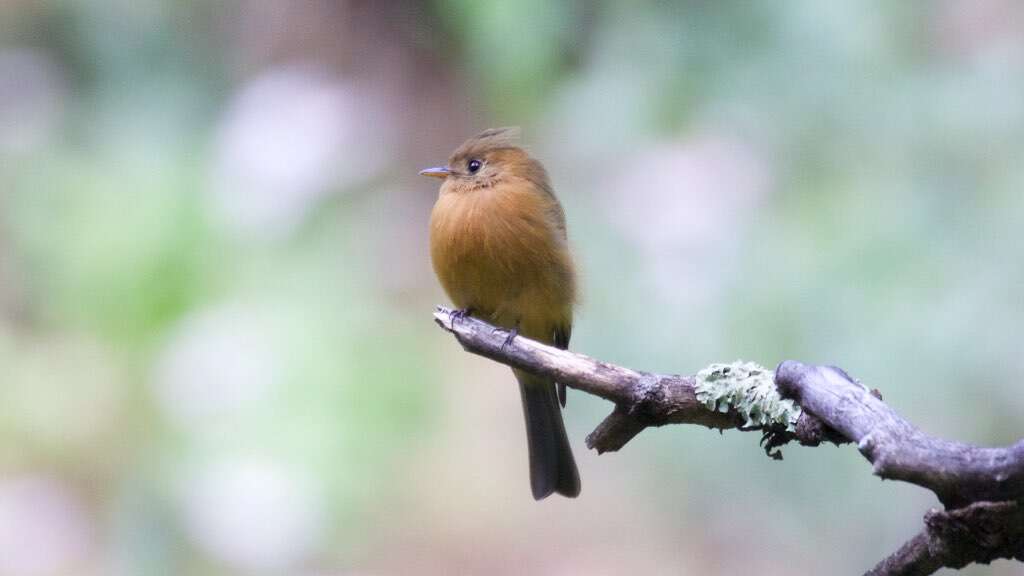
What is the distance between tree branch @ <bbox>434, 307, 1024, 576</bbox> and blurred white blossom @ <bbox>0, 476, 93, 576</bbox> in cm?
320

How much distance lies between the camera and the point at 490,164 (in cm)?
377

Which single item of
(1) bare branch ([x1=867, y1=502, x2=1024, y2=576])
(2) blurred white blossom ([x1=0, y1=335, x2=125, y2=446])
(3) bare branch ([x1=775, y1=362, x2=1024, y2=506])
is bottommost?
(1) bare branch ([x1=867, y1=502, x2=1024, y2=576])

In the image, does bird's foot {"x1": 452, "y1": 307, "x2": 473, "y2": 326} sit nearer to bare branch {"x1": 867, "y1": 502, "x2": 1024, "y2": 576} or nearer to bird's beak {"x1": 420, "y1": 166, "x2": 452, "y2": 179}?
bird's beak {"x1": 420, "y1": 166, "x2": 452, "y2": 179}

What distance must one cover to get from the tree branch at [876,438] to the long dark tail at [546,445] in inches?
29.0

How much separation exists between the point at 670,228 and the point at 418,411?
→ 141 centimetres

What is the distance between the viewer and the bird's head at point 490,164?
146 inches

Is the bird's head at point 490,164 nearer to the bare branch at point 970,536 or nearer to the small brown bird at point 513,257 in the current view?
the small brown bird at point 513,257

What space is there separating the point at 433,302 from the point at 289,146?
1.06 metres

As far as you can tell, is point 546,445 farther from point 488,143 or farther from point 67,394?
point 67,394

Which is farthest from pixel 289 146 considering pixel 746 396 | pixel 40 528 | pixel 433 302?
pixel 746 396

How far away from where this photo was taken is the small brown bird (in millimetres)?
3398

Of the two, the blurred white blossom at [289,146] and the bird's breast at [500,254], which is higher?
the blurred white blossom at [289,146]

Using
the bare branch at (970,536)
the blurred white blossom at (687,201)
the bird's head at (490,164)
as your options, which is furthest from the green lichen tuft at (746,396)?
the blurred white blossom at (687,201)

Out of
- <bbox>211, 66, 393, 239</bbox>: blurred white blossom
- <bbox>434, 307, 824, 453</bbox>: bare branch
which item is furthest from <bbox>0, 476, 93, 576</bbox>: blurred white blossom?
<bbox>434, 307, 824, 453</bbox>: bare branch
